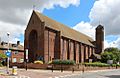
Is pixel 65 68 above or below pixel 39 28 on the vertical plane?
below

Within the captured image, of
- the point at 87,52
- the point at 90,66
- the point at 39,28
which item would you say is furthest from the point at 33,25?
the point at 87,52

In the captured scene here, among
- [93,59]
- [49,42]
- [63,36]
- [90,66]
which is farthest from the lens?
[93,59]

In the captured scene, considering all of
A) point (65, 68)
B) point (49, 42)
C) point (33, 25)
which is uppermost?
point (33, 25)

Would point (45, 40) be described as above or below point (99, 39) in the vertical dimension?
below

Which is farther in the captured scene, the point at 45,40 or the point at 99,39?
the point at 99,39

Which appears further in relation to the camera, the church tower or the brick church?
the church tower

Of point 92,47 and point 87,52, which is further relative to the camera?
point 92,47

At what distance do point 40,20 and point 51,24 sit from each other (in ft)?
22.2

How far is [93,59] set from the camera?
11206cm

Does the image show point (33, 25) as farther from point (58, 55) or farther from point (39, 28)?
point (58, 55)

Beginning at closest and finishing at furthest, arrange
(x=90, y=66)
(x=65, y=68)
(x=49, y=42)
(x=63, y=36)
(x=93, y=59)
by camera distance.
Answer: (x=65, y=68), (x=90, y=66), (x=49, y=42), (x=63, y=36), (x=93, y=59)

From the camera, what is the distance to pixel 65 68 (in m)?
61.2

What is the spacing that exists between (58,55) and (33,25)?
37.0 ft

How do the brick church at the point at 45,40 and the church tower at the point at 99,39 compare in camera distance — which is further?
the church tower at the point at 99,39
